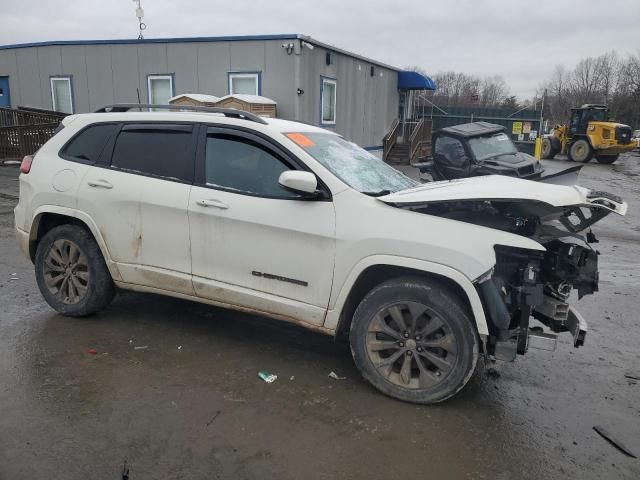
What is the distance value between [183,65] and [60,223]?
1105 cm

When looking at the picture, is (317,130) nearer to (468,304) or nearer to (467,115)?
→ (468,304)

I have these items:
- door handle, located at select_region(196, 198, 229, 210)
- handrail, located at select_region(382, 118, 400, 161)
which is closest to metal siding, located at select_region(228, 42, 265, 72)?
handrail, located at select_region(382, 118, 400, 161)

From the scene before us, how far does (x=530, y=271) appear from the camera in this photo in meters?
3.16

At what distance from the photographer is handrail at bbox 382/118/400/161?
2147 cm

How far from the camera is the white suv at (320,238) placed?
10.5 feet

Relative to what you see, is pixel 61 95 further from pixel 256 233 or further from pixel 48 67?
pixel 256 233

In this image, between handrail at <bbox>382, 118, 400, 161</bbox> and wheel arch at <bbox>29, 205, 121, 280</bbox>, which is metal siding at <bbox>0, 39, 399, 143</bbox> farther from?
wheel arch at <bbox>29, 205, 121, 280</bbox>

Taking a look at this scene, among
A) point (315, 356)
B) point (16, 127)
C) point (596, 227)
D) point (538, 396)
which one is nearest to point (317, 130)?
point (315, 356)

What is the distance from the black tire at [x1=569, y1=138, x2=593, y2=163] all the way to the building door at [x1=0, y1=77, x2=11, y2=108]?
26.4 m

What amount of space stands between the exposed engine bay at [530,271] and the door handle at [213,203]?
1.37 metres

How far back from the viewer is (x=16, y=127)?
49.0 ft

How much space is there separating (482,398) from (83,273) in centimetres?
339

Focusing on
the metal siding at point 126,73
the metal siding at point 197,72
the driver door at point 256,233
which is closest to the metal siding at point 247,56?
the metal siding at point 197,72

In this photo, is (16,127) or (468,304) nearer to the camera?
(468,304)
